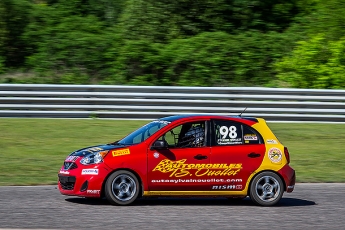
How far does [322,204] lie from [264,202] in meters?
0.96

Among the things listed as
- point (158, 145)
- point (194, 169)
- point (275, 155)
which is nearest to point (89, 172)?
point (158, 145)

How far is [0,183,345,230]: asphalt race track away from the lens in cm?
822

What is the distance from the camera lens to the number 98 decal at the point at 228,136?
10017 millimetres

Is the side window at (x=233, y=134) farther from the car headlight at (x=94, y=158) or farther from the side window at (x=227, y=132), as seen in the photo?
the car headlight at (x=94, y=158)

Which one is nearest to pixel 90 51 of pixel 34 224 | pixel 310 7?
pixel 310 7

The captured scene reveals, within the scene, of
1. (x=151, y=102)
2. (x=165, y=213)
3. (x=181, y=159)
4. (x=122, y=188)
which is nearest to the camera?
(x=165, y=213)

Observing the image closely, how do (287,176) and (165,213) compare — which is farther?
(287,176)

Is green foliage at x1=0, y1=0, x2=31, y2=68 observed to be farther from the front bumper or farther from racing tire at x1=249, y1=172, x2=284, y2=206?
racing tire at x1=249, y1=172, x2=284, y2=206

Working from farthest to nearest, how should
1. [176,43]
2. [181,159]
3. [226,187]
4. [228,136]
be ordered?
[176,43], [228,136], [226,187], [181,159]

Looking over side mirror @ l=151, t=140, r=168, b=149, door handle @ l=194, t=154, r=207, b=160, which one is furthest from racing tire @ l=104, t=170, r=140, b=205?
door handle @ l=194, t=154, r=207, b=160

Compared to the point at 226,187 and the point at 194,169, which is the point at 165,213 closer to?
the point at 194,169

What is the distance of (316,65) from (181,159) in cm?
1295

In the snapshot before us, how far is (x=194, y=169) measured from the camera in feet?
32.1

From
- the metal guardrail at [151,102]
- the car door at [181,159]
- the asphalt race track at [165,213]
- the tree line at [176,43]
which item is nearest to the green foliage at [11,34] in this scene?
the tree line at [176,43]
